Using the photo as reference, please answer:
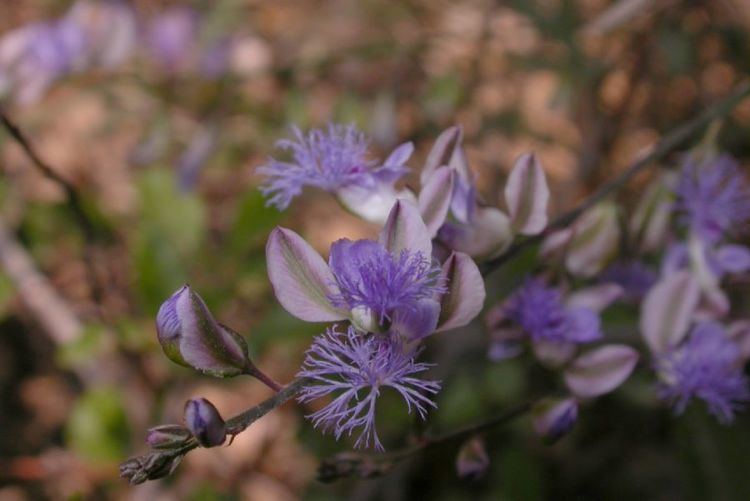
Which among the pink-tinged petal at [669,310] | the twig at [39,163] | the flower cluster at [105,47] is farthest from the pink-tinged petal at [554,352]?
the flower cluster at [105,47]

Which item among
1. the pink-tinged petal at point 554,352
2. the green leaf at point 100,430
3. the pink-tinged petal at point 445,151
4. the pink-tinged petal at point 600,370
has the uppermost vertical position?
the pink-tinged petal at point 445,151

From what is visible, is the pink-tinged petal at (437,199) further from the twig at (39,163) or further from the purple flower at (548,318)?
the twig at (39,163)

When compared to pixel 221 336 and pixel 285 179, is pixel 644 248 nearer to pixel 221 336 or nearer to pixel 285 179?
pixel 285 179

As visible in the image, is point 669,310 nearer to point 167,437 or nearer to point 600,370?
point 600,370

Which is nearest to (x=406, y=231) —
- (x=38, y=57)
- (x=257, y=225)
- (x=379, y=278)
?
(x=379, y=278)

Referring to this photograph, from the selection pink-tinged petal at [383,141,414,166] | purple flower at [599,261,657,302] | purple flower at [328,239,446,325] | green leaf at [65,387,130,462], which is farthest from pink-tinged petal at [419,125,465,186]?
green leaf at [65,387,130,462]
